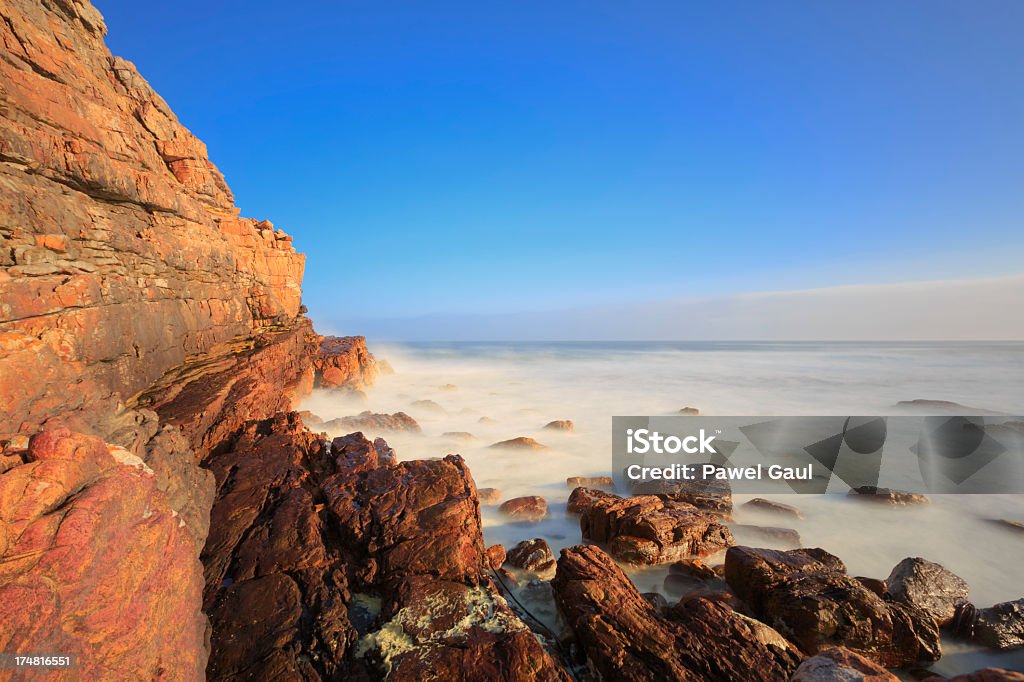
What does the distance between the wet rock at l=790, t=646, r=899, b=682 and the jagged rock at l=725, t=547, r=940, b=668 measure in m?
1.10

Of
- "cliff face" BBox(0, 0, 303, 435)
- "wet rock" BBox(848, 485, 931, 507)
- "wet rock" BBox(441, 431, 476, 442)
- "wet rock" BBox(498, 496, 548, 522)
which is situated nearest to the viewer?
"cliff face" BBox(0, 0, 303, 435)

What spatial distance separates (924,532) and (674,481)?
5.35 m

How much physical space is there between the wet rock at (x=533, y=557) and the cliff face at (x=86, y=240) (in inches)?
247

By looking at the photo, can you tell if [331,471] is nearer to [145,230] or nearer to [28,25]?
[145,230]

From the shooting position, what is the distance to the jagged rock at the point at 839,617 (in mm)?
4930

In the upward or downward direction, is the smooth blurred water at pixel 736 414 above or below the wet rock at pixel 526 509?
below

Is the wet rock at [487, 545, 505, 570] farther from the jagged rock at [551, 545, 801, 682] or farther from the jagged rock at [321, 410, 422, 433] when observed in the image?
the jagged rock at [321, 410, 422, 433]

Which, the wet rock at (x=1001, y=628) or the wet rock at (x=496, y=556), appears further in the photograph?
the wet rock at (x=496, y=556)

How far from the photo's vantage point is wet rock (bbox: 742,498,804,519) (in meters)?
9.31

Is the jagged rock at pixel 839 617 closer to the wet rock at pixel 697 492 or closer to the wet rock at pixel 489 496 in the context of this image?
the wet rock at pixel 697 492

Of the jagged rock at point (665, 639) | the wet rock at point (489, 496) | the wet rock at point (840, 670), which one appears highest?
the wet rock at point (840, 670)

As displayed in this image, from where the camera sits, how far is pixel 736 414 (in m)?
23.1

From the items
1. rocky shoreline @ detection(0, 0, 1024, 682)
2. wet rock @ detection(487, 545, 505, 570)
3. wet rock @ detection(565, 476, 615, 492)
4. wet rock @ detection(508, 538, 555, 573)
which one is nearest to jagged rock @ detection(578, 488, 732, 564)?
rocky shoreline @ detection(0, 0, 1024, 682)

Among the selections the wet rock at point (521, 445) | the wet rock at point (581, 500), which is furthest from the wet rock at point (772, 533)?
the wet rock at point (521, 445)
